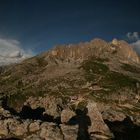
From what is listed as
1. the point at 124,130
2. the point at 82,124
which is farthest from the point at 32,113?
the point at 82,124

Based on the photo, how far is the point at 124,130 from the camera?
146625mm

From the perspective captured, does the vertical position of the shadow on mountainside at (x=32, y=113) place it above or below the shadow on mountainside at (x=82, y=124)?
above

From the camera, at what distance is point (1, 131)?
371 feet

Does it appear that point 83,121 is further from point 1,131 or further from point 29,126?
point 1,131

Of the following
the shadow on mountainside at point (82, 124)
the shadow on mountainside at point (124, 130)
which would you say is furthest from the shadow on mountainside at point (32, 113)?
the shadow on mountainside at point (124, 130)

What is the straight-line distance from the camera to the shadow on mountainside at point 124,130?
456ft

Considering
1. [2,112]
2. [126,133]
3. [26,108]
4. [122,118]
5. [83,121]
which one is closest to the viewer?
[83,121]

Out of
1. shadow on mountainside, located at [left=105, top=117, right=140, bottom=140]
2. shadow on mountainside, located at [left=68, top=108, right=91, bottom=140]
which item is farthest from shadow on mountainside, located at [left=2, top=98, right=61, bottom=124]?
shadow on mountainside, located at [left=105, top=117, right=140, bottom=140]

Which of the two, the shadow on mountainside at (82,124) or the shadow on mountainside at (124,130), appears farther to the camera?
the shadow on mountainside at (124,130)

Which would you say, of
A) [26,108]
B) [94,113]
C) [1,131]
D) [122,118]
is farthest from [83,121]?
[26,108]

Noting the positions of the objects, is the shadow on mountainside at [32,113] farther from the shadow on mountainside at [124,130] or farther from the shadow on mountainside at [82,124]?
the shadow on mountainside at [124,130]

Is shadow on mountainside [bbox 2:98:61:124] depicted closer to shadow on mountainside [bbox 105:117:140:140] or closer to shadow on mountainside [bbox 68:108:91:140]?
shadow on mountainside [bbox 68:108:91:140]

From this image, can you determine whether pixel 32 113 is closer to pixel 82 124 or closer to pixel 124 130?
pixel 124 130

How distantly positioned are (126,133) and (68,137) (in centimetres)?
5016
